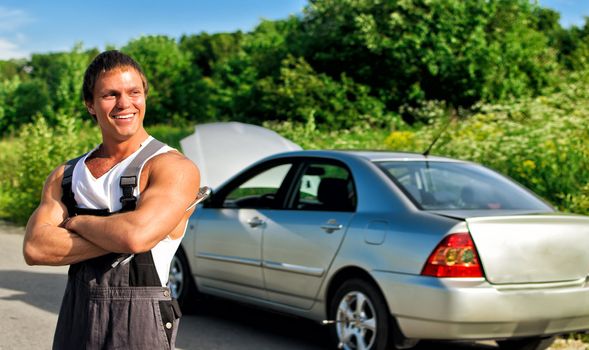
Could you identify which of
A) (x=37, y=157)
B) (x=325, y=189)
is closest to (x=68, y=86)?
(x=37, y=157)

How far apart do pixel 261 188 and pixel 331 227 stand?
2.19 metres

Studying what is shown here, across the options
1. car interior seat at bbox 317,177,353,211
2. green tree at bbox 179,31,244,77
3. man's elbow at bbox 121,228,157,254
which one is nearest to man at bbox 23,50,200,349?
man's elbow at bbox 121,228,157,254

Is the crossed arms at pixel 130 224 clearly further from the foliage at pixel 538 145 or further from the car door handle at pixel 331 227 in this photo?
the foliage at pixel 538 145

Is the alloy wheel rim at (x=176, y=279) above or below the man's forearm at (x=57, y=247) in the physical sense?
below

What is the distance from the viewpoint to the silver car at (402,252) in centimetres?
554

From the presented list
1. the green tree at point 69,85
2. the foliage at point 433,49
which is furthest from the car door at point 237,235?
the green tree at point 69,85

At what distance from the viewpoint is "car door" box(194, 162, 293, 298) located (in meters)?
7.12

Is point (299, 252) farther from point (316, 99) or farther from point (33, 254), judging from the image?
point (316, 99)

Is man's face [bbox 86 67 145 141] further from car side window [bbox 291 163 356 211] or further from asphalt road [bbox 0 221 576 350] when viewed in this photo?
asphalt road [bbox 0 221 576 350]

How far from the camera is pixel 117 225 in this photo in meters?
2.52

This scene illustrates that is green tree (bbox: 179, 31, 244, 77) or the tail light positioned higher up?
green tree (bbox: 179, 31, 244, 77)

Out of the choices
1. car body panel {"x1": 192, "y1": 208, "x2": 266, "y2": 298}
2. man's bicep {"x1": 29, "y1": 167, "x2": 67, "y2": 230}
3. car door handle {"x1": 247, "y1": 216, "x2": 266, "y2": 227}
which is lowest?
car body panel {"x1": 192, "y1": 208, "x2": 266, "y2": 298}

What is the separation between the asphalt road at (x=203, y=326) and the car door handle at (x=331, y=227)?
1.04 meters

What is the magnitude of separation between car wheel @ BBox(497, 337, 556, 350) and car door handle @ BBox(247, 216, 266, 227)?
217 centimetres
